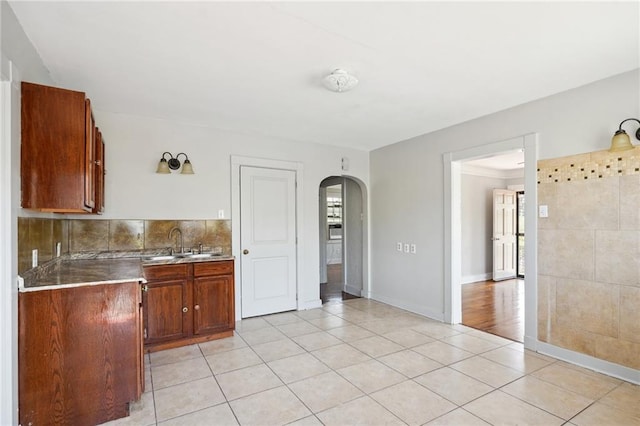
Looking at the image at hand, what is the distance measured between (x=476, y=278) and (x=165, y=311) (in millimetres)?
6067

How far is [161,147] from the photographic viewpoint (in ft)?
12.8

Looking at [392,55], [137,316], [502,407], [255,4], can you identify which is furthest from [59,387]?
[392,55]

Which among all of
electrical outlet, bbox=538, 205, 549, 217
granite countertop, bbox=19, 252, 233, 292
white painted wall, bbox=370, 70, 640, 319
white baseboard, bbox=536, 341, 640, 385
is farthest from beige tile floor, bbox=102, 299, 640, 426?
electrical outlet, bbox=538, 205, 549, 217

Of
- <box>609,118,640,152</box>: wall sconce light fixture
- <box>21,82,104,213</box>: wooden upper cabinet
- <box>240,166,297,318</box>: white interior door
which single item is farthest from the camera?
<box>240,166,297,318</box>: white interior door

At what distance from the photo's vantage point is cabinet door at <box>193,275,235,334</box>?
3.60 meters

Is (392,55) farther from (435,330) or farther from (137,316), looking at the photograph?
(435,330)

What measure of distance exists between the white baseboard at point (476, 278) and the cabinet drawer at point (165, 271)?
5.52m

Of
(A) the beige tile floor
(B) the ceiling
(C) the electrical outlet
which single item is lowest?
(A) the beige tile floor

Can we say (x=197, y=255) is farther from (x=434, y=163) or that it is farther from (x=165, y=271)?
(x=434, y=163)

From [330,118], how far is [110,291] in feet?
9.18

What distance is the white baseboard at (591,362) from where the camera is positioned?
2.66 m

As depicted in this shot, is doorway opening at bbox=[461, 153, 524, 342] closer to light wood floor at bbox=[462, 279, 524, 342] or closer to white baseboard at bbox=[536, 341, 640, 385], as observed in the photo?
light wood floor at bbox=[462, 279, 524, 342]

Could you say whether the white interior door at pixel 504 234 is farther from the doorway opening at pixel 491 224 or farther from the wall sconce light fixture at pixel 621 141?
the wall sconce light fixture at pixel 621 141

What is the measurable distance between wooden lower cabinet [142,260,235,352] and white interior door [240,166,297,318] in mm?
650
